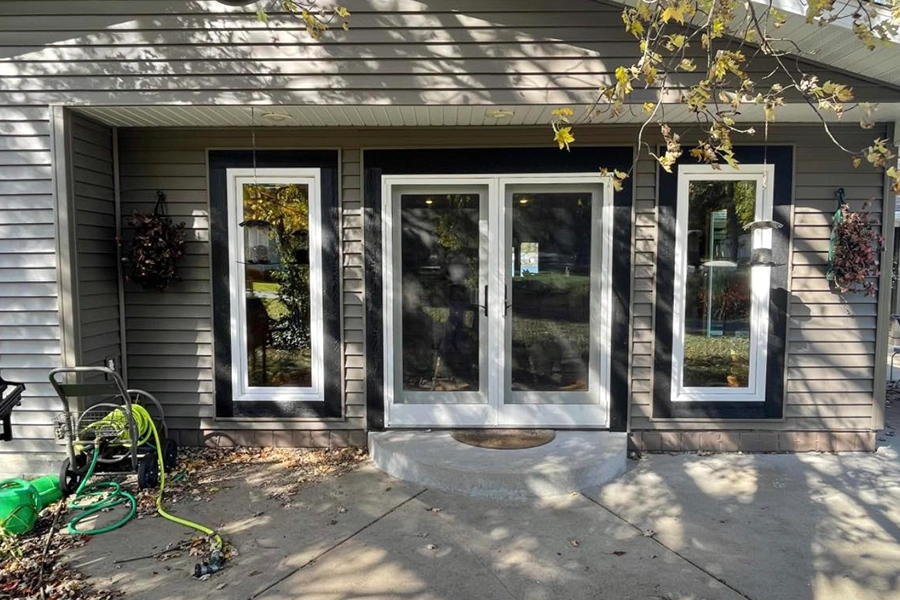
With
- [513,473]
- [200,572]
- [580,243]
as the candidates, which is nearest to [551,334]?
[580,243]

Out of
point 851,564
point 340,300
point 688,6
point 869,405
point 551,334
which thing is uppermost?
point 688,6

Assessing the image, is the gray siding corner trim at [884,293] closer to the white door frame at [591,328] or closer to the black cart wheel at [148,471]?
the white door frame at [591,328]

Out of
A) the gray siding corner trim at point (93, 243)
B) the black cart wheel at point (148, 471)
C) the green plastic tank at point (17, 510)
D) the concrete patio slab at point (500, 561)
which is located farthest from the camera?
the gray siding corner trim at point (93, 243)

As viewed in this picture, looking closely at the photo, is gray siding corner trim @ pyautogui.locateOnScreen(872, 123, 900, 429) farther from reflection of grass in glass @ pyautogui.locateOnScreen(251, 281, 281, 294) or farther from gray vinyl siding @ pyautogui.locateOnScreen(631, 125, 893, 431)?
reflection of grass in glass @ pyautogui.locateOnScreen(251, 281, 281, 294)

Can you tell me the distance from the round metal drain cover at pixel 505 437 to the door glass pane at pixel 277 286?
4.27 ft

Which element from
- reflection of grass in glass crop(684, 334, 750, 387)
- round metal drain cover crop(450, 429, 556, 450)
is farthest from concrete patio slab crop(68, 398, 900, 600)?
reflection of grass in glass crop(684, 334, 750, 387)

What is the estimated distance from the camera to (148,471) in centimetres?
355

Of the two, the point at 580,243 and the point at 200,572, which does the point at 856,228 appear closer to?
the point at 580,243

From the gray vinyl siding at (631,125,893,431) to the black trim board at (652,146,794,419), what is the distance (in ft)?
0.17

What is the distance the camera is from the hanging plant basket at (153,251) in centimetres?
403

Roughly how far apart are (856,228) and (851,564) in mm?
2338

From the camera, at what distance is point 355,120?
4.00 m

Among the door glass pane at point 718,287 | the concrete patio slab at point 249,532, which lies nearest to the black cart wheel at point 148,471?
the concrete patio slab at point 249,532

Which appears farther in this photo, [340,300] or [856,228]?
[340,300]
